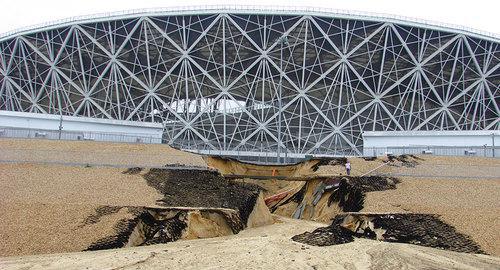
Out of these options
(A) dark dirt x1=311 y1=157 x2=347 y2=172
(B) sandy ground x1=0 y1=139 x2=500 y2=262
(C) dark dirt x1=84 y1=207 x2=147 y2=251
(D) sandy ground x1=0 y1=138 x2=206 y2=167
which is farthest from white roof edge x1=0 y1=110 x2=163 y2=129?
(C) dark dirt x1=84 y1=207 x2=147 y2=251

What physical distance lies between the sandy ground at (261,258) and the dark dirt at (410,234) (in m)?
0.75

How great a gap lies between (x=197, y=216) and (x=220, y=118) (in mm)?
29235

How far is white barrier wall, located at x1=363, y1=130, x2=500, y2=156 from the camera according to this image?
37.8m

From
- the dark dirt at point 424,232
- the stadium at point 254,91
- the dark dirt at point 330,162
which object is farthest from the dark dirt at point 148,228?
the dark dirt at point 330,162

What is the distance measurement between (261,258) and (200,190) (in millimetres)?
10605

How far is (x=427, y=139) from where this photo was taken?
128ft

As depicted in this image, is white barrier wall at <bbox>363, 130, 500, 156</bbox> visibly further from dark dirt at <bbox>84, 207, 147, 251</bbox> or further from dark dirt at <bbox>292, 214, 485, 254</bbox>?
dark dirt at <bbox>84, 207, 147, 251</bbox>

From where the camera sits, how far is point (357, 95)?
43.7m

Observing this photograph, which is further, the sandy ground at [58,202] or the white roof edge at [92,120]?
the white roof edge at [92,120]

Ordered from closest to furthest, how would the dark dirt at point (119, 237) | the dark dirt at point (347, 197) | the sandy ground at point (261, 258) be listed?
the sandy ground at point (261, 258), the dark dirt at point (119, 237), the dark dirt at point (347, 197)

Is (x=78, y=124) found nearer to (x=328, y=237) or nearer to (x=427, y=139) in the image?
(x=427, y=139)

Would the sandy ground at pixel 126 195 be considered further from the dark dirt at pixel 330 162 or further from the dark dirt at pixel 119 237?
the dark dirt at pixel 330 162

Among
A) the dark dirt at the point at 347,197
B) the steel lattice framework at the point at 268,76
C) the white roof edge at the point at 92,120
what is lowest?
the dark dirt at the point at 347,197

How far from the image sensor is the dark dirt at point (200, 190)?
18.3 meters
